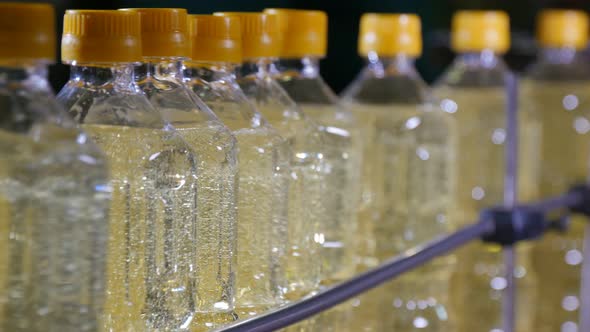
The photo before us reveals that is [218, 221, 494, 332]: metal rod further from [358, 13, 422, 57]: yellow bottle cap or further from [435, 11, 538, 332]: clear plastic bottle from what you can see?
[435, 11, 538, 332]: clear plastic bottle

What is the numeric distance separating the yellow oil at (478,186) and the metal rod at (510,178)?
166mm

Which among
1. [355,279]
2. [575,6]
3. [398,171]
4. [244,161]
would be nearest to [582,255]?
[575,6]

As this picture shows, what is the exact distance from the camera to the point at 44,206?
66 cm

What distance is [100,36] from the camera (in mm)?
719

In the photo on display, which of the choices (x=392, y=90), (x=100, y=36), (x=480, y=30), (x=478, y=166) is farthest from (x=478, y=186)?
(x=100, y=36)

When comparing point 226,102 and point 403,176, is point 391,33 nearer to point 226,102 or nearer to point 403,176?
point 403,176

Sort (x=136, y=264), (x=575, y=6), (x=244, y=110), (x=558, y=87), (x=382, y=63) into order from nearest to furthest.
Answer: (x=136, y=264)
(x=244, y=110)
(x=382, y=63)
(x=558, y=87)
(x=575, y=6)

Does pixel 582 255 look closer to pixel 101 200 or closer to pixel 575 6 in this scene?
pixel 575 6

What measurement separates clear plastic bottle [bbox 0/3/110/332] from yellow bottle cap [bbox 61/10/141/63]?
0.16 ft

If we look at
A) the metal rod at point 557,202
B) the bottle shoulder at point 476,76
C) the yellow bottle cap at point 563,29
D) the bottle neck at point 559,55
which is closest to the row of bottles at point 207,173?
the metal rod at point 557,202

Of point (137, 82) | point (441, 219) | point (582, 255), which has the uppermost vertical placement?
point (137, 82)

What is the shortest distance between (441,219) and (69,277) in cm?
80

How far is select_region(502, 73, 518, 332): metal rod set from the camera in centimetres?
147

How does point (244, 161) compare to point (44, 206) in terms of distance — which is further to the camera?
point (244, 161)
